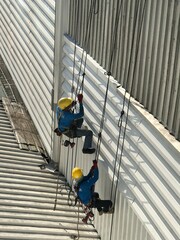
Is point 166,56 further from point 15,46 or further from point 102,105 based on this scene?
point 15,46

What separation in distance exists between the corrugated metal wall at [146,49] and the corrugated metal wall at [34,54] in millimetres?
2800

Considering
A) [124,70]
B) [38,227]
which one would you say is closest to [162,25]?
[124,70]

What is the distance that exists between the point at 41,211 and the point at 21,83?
235 inches

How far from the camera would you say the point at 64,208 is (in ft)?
35.9

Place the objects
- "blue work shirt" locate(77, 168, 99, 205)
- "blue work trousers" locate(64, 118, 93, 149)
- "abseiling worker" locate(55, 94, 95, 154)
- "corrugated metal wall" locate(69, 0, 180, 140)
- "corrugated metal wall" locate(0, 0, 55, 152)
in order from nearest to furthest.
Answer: "corrugated metal wall" locate(69, 0, 180, 140), "blue work shirt" locate(77, 168, 99, 205), "abseiling worker" locate(55, 94, 95, 154), "blue work trousers" locate(64, 118, 93, 149), "corrugated metal wall" locate(0, 0, 55, 152)

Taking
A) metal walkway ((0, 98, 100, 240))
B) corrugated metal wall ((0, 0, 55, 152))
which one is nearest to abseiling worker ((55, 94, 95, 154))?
metal walkway ((0, 98, 100, 240))

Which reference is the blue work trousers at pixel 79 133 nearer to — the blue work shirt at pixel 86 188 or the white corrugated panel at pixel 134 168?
the white corrugated panel at pixel 134 168

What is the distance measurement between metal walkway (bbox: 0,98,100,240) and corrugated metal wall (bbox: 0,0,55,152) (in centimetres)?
112

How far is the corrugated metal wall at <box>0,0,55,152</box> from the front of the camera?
41.5 feet

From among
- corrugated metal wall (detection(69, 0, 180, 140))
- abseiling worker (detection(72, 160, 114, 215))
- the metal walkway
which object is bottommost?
the metal walkway

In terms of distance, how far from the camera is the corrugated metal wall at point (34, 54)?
1266 cm

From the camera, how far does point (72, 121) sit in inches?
388

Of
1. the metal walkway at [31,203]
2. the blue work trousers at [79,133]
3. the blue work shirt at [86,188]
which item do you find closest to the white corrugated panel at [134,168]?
the blue work trousers at [79,133]

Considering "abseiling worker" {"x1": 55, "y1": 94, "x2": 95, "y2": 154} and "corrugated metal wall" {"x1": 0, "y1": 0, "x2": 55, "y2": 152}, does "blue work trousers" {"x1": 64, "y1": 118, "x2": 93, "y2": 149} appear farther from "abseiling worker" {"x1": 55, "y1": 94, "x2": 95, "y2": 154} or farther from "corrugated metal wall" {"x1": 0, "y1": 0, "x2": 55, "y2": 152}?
"corrugated metal wall" {"x1": 0, "y1": 0, "x2": 55, "y2": 152}
